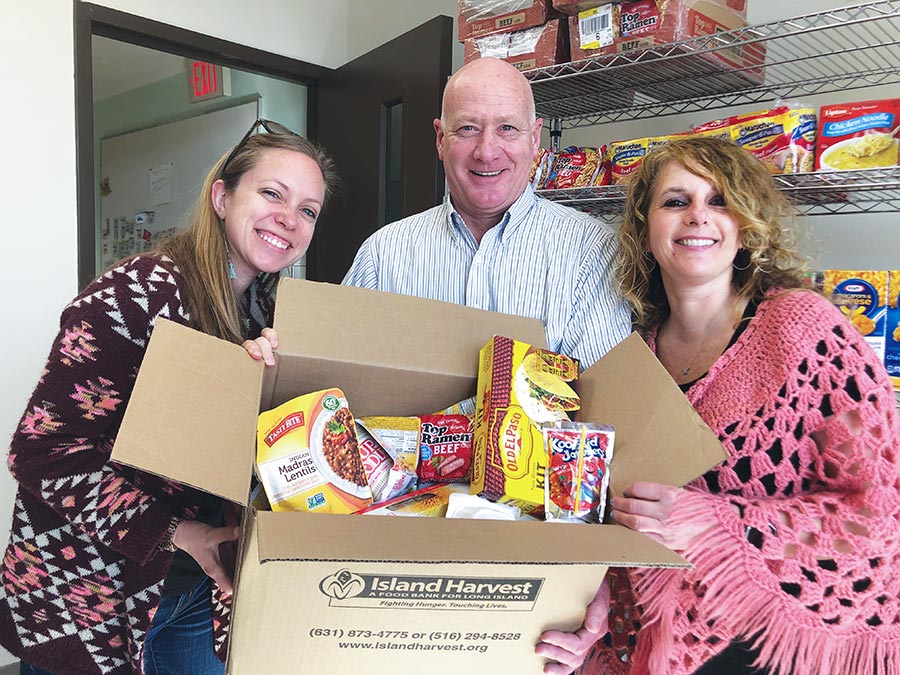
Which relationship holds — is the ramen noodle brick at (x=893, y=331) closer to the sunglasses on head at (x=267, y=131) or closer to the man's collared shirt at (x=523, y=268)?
the man's collared shirt at (x=523, y=268)

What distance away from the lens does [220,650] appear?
0.89 metres

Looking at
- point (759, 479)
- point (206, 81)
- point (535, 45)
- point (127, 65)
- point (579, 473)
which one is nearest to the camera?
point (579, 473)

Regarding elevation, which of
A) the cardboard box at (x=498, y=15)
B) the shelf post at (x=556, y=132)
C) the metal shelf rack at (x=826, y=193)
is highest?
the cardboard box at (x=498, y=15)

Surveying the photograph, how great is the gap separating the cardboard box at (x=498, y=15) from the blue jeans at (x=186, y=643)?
1.55 metres

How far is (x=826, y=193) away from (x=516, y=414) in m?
1.00

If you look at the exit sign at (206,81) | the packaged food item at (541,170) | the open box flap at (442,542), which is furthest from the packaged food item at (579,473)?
the exit sign at (206,81)

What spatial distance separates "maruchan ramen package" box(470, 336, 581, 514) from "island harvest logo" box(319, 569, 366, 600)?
0.27 metres

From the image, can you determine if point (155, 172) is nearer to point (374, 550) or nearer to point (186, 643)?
point (186, 643)

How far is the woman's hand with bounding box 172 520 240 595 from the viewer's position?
0.93 m

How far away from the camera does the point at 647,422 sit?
92 cm

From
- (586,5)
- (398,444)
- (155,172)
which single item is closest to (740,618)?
(398,444)

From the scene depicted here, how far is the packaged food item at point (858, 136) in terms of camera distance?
139cm

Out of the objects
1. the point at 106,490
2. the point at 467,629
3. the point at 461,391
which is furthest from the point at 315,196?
the point at 467,629

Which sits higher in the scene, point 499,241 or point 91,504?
point 499,241
